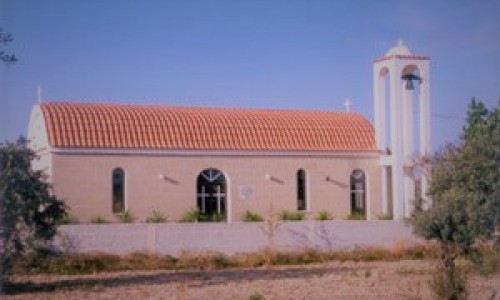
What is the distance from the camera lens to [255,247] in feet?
92.9

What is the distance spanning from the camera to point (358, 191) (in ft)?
114

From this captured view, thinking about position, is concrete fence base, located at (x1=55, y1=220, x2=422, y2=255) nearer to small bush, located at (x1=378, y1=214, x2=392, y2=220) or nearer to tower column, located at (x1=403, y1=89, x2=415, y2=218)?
small bush, located at (x1=378, y1=214, x2=392, y2=220)

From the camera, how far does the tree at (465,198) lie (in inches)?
794

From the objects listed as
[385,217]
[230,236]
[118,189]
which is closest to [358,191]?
[385,217]

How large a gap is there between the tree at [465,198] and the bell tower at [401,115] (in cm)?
1165

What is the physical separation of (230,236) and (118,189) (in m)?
5.21

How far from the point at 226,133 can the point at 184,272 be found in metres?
9.38

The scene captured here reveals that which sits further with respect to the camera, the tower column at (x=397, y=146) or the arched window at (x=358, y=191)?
the arched window at (x=358, y=191)

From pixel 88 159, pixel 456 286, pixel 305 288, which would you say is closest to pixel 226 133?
pixel 88 159

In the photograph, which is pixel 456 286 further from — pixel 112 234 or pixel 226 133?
pixel 226 133

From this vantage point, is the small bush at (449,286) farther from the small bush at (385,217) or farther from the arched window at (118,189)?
the small bush at (385,217)

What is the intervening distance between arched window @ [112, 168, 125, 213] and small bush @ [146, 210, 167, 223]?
3.46ft

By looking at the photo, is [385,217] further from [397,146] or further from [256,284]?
[256,284]

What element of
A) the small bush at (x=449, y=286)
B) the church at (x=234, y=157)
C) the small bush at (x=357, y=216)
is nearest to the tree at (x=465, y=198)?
the small bush at (x=449, y=286)
